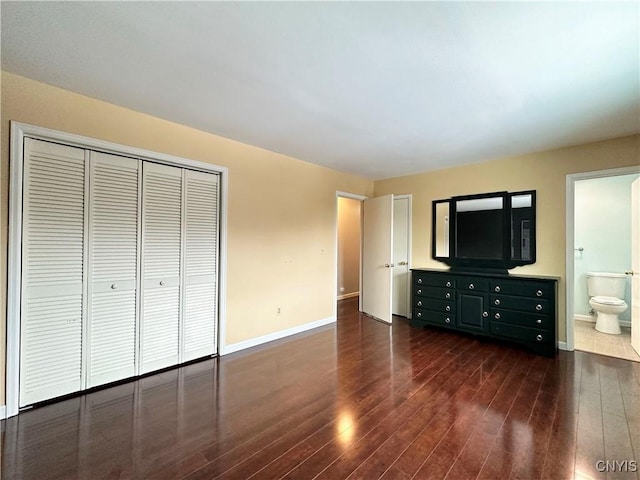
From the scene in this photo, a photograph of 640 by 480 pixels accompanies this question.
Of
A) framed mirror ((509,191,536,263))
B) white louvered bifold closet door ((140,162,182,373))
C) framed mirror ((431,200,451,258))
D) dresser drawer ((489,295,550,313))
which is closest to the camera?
white louvered bifold closet door ((140,162,182,373))

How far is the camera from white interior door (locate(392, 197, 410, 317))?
16.2 ft

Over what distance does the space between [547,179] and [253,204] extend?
3.69 metres

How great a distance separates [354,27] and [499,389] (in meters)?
2.94

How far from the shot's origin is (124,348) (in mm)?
2650

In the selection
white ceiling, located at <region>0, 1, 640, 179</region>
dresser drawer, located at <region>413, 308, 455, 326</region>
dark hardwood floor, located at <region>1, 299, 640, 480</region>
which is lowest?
dark hardwood floor, located at <region>1, 299, 640, 480</region>

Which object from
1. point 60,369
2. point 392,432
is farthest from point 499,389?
point 60,369

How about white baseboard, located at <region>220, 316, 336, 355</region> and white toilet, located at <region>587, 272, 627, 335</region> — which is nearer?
white baseboard, located at <region>220, 316, 336, 355</region>

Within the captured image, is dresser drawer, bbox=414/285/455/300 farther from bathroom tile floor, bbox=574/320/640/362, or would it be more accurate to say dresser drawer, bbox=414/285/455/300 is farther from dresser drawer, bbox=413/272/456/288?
bathroom tile floor, bbox=574/320/640/362

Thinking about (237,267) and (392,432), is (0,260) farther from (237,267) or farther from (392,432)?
(392,432)

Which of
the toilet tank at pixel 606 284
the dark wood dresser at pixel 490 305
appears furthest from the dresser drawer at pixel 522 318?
the toilet tank at pixel 606 284

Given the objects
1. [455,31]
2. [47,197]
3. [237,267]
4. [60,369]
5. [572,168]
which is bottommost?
[60,369]

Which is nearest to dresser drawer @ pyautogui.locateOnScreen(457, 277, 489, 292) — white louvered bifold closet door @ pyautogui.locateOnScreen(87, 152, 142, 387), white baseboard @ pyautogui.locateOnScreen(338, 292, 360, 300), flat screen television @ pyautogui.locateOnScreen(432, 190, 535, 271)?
flat screen television @ pyautogui.locateOnScreen(432, 190, 535, 271)

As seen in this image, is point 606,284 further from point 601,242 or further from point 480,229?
point 480,229

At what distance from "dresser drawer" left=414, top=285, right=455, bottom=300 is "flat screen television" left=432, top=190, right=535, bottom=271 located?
1.67ft
